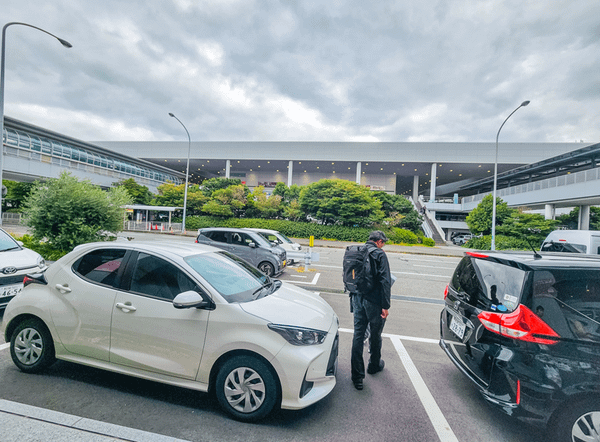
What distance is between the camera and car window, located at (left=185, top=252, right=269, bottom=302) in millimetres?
2955

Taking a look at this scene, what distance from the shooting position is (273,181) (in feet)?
176

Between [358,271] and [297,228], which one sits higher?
[297,228]

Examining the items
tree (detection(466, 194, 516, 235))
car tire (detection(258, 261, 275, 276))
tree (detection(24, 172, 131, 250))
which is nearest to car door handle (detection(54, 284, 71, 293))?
car tire (detection(258, 261, 275, 276))

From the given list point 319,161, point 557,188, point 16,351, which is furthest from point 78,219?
point 319,161

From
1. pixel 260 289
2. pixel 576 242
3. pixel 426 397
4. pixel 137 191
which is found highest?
pixel 137 191

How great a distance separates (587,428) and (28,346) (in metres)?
5.39

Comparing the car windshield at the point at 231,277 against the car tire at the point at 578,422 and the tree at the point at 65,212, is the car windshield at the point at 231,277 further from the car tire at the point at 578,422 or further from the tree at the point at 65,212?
the tree at the point at 65,212

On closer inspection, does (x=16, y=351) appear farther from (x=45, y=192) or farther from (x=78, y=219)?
(x=45, y=192)

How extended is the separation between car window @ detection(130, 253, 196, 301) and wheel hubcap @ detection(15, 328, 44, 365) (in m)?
1.36

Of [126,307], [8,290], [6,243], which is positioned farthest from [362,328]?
[6,243]

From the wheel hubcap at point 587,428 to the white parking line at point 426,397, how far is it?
2.86 ft

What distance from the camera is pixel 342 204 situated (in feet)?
91.1

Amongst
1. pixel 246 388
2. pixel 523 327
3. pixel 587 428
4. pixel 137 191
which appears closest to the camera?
pixel 587 428

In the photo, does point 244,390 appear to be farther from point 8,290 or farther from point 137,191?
point 137,191
